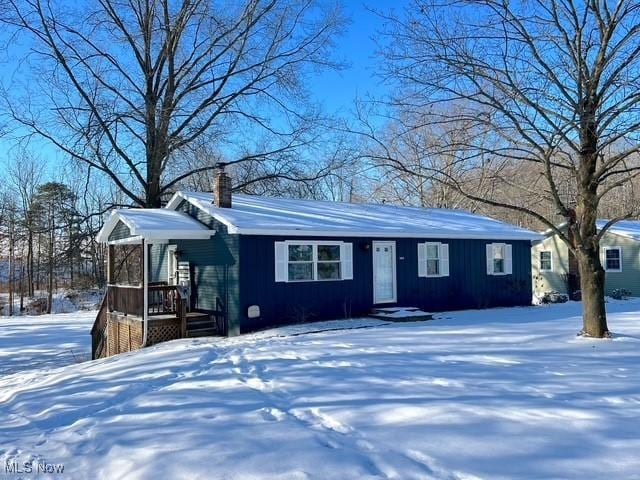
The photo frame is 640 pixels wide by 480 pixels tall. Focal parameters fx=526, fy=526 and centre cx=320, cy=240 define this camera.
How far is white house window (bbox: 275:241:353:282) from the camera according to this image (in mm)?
13172

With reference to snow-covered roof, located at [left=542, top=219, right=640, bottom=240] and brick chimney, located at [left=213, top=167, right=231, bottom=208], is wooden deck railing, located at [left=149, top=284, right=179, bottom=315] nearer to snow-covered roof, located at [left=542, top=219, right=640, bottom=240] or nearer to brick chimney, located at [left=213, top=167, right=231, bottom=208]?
brick chimney, located at [left=213, top=167, right=231, bottom=208]

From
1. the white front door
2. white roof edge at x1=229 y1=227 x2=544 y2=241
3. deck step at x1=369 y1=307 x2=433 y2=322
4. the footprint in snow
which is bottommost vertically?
the footprint in snow

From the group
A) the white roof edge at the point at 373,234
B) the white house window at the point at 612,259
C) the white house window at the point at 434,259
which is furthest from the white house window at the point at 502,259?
the white house window at the point at 612,259

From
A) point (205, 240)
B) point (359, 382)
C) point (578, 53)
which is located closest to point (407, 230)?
point (205, 240)

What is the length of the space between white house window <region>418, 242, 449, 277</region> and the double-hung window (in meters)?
10.8

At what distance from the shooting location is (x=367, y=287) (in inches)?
574

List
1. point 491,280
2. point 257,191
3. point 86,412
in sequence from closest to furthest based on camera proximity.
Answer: point 86,412
point 491,280
point 257,191

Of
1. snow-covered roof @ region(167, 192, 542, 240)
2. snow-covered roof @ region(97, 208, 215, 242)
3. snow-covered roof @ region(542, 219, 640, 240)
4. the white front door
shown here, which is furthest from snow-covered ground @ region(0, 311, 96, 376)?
snow-covered roof @ region(542, 219, 640, 240)

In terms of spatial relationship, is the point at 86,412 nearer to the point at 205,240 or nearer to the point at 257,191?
the point at 205,240

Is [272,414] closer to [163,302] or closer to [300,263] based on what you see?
[300,263]

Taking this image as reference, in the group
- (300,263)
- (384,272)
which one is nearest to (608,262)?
(384,272)

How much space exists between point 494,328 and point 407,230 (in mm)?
4320

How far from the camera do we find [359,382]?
261 inches

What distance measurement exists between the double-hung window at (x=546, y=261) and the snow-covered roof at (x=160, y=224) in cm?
1752
